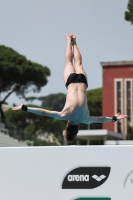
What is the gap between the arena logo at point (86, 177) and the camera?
5.52 metres

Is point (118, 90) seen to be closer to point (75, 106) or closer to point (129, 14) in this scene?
point (129, 14)

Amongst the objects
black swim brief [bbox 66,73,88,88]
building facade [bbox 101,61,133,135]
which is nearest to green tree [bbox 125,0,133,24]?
building facade [bbox 101,61,133,135]

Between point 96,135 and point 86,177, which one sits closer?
point 86,177

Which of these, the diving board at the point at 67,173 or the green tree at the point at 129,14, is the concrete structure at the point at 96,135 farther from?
the diving board at the point at 67,173

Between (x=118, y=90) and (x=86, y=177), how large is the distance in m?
36.6

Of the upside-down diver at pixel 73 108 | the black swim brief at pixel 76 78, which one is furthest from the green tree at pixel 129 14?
the black swim brief at pixel 76 78

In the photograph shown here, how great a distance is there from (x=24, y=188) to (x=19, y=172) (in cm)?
17

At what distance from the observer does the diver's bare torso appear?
6.54 metres

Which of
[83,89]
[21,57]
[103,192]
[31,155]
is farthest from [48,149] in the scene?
[21,57]

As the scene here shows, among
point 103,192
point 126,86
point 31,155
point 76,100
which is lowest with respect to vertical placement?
point 103,192

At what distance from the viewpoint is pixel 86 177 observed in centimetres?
556

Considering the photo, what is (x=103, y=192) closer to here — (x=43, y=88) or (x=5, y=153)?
(x=5, y=153)

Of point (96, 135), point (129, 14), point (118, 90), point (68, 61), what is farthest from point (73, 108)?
point (118, 90)

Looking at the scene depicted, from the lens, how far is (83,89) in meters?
6.69
